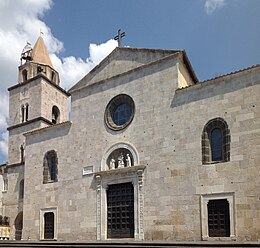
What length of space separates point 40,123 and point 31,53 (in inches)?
296

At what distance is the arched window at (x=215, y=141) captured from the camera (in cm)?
1519

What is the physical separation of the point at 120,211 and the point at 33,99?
14274mm

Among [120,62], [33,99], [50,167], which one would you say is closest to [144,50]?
[120,62]

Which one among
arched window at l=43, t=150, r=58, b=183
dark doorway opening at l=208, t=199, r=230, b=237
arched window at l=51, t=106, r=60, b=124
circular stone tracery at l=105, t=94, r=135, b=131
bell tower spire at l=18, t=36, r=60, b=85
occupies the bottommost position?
dark doorway opening at l=208, t=199, r=230, b=237

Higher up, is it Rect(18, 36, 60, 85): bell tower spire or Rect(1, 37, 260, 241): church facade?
Rect(18, 36, 60, 85): bell tower spire

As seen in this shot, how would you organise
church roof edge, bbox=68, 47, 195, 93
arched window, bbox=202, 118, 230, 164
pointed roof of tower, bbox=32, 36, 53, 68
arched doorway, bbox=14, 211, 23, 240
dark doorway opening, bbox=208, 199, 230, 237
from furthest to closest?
pointed roof of tower, bbox=32, 36, 53, 68, arched doorway, bbox=14, 211, 23, 240, church roof edge, bbox=68, 47, 195, 93, arched window, bbox=202, 118, 230, 164, dark doorway opening, bbox=208, 199, 230, 237

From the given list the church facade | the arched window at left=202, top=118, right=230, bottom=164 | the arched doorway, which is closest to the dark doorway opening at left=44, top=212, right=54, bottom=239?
the church facade

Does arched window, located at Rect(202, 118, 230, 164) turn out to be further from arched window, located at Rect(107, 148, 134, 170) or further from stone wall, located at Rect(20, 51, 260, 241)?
arched window, located at Rect(107, 148, 134, 170)

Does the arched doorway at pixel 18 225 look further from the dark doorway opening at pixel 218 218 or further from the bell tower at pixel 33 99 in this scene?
the dark doorway opening at pixel 218 218

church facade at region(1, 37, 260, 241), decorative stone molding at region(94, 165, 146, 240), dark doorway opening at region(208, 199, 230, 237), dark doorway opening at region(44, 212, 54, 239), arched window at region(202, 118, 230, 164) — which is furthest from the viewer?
dark doorway opening at region(44, 212, 54, 239)

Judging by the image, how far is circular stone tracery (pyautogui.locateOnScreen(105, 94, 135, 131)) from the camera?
18705mm

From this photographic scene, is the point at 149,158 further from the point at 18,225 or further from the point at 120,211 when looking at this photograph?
the point at 18,225

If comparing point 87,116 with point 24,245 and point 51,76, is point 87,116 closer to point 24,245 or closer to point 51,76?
point 24,245

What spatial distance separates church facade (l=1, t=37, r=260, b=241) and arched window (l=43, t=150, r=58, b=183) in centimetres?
6
